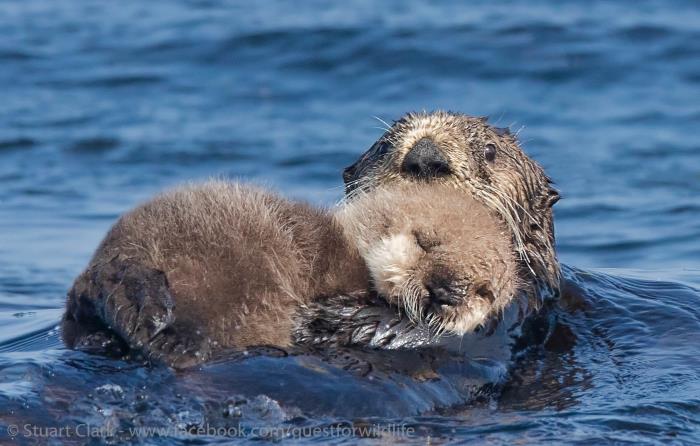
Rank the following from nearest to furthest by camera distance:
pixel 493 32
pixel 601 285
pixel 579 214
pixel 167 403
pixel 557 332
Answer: pixel 167 403, pixel 557 332, pixel 601 285, pixel 579 214, pixel 493 32

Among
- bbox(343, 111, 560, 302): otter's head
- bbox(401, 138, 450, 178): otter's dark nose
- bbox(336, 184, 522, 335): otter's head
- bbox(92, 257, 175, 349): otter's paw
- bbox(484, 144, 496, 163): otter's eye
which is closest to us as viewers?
bbox(92, 257, 175, 349): otter's paw

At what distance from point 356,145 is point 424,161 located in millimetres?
6707

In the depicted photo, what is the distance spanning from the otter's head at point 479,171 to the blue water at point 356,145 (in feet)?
1.28

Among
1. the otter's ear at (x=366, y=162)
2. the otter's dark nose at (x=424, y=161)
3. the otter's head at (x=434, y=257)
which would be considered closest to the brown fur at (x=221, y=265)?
the otter's head at (x=434, y=257)

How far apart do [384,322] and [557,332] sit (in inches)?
48.6

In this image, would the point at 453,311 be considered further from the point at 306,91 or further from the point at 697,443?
the point at 306,91

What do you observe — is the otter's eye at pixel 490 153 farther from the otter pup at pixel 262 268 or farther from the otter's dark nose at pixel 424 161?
the otter pup at pixel 262 268

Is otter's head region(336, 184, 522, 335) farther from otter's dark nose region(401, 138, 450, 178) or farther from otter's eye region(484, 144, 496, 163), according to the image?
otter's eye region(484, 144, 496, 163)

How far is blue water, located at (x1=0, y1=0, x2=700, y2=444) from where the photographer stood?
4.23m

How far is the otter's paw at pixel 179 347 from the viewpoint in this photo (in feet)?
13.6

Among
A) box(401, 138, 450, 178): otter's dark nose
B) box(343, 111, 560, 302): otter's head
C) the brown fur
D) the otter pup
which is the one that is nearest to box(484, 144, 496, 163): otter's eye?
box(343, 111, 560, 302): otter's head

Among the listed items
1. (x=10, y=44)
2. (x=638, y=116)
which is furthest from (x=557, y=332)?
(x=10, y=44)

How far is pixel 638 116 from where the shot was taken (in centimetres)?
1235

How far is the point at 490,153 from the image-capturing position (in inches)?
218
